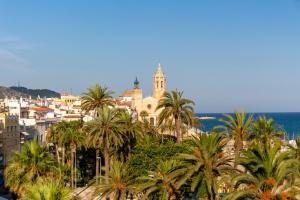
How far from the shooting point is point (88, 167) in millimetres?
79125

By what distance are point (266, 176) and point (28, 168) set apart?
25663mm

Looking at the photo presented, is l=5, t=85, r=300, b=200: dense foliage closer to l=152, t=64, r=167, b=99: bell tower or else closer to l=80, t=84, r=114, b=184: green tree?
l=80, t=84, r=114, b=184: green tree

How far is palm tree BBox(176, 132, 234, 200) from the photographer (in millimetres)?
32781

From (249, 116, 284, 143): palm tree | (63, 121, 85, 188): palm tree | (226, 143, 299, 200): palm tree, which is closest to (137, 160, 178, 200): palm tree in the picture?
(226, 143, 299, 200): palm tree

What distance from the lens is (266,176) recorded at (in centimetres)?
2716

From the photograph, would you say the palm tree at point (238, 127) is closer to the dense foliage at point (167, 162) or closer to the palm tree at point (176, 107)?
the dense foliage at point (167, 162)

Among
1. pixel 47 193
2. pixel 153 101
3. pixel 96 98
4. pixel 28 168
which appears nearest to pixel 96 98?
pixel 96 98

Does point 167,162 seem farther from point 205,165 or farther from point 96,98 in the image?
point 96,98

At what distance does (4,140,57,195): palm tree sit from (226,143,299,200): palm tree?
23006mm

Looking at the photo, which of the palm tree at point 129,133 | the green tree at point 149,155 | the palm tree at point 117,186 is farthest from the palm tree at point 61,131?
the palm tree at point 117,186

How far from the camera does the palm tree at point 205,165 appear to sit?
32.8m

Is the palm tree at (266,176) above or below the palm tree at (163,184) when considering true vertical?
above

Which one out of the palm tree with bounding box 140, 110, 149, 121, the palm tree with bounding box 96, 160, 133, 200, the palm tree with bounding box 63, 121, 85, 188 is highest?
the palm tree with bounding box 140, 110, 149, 121

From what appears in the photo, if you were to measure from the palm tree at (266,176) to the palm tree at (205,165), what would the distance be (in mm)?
4637
